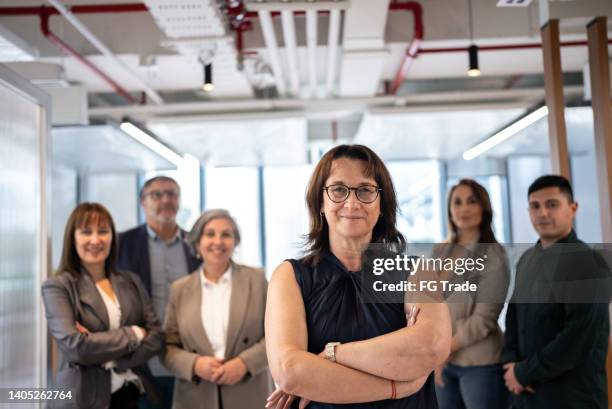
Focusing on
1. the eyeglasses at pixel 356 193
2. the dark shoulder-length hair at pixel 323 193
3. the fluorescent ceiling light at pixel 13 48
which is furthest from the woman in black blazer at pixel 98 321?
the eyeglasses at pixel 356 193

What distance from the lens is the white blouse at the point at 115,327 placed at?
8.73 feet

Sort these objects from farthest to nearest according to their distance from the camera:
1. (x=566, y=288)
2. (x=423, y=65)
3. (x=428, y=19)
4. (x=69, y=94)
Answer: (x=423, y=65)
(x=69, y=94)
(x=428, y=19)
(x=566, y=288)

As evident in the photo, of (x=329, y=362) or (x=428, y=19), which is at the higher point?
(x=428, y=19)

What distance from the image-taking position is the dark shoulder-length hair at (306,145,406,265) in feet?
5.60

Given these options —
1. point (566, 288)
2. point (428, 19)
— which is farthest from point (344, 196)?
point (428, 19)

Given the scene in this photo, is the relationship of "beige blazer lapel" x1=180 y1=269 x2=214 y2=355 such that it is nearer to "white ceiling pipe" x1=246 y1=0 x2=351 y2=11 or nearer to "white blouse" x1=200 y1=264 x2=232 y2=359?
"white blouse" x1=200 y1=264 x2=232 y2=359

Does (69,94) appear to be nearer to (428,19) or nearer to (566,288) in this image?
(428,19)

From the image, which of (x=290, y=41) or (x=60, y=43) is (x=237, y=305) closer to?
(x=290, y=41)

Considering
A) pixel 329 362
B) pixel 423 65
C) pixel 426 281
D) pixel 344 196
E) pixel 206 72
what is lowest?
pixel 329 362

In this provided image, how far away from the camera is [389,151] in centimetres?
887

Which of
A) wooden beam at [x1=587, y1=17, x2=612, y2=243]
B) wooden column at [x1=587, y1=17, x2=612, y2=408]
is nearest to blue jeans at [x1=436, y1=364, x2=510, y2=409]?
wooden column at [x1=587, y1=17, x2=612, y2=408]

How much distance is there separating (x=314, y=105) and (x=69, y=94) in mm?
2470

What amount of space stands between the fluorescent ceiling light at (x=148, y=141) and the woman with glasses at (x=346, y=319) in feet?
13.1

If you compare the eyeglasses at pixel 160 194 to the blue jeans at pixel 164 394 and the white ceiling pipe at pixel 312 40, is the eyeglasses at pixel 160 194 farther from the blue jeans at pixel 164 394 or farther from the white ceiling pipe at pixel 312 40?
the white ceiling pipe at pixel 312 40
